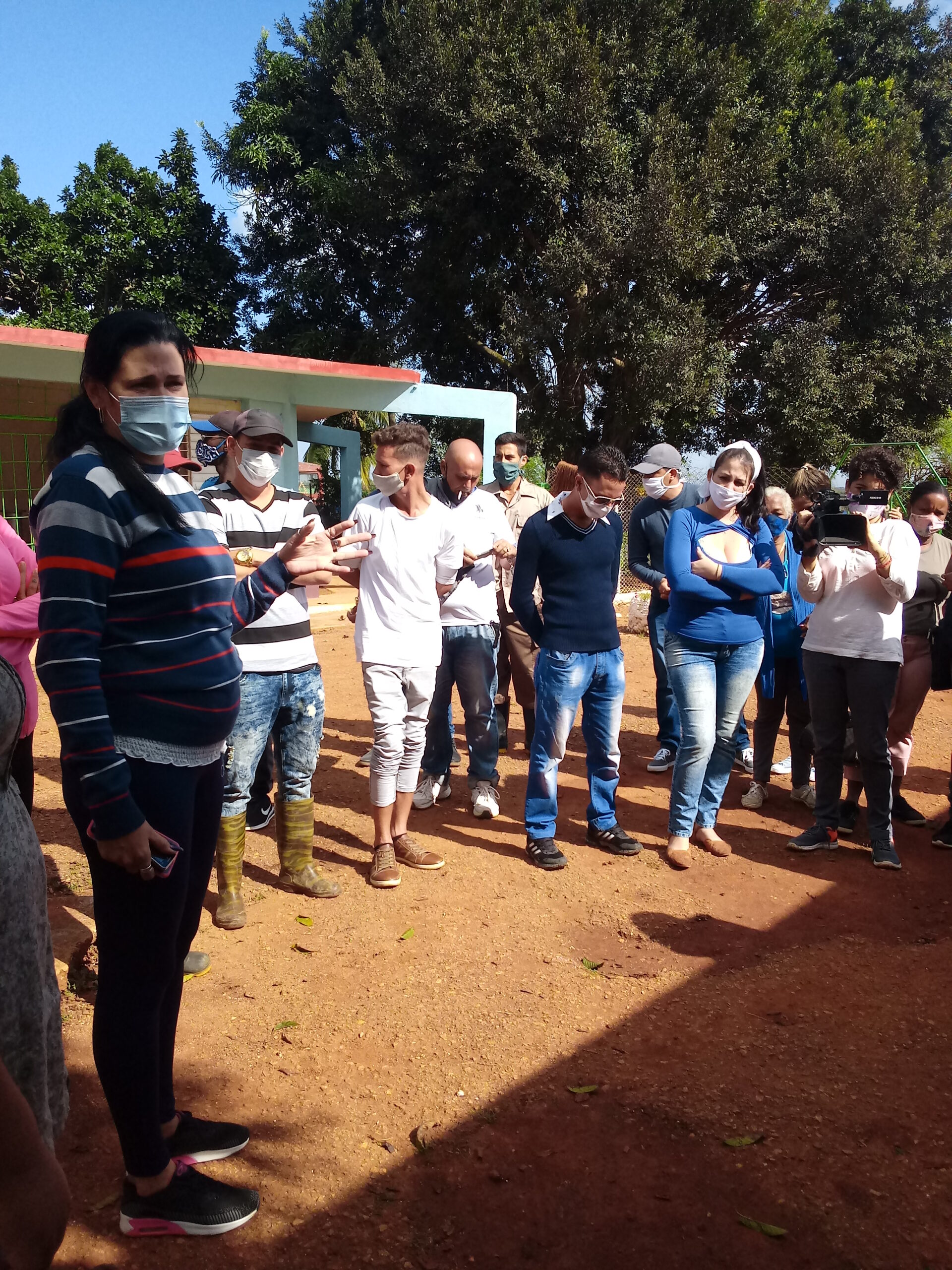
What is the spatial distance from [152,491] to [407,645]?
101 inches

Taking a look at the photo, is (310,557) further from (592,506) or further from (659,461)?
(659,461)

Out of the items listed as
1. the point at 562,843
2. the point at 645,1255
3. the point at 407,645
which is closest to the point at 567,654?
the point at 407,645

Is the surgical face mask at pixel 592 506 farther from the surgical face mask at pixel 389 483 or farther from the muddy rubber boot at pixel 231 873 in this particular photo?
the muddy rubber boot at pixel 231 873

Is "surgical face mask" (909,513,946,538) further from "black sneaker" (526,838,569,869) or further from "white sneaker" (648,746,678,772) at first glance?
"black sneaker" (526,838,569,869)

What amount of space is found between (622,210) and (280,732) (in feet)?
50.6

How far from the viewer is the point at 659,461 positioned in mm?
6254

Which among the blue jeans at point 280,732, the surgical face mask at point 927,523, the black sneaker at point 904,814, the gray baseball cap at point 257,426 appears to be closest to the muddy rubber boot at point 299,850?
the blue jeans at point 280,732

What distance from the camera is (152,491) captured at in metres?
2.00

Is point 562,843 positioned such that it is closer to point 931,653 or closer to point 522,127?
point 931,653

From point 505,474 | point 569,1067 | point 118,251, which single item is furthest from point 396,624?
point 118,251

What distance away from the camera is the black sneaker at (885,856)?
4.87 m

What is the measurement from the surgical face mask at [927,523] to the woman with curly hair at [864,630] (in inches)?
23.6

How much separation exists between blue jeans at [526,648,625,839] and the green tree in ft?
62.5

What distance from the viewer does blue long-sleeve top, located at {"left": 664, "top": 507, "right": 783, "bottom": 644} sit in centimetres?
474
